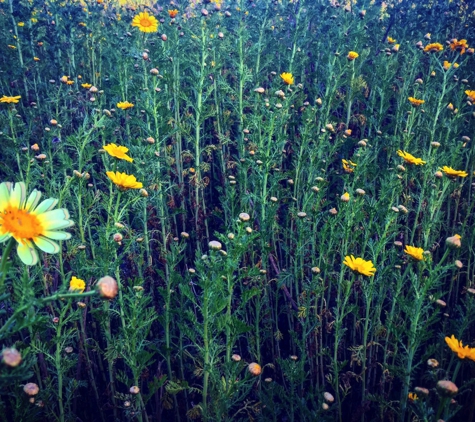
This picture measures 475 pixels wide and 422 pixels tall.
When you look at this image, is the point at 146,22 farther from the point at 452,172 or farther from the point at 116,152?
the point at 452,172

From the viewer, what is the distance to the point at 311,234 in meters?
2.66

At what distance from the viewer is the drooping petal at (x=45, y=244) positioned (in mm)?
1132

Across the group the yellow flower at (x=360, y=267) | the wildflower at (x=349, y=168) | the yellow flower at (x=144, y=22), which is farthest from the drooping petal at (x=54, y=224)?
the yellow flower at (x=144, y=22)

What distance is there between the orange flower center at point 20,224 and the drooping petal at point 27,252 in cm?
2

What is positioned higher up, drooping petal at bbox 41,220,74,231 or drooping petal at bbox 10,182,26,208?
drooping petal at bbox 10,182,26,208

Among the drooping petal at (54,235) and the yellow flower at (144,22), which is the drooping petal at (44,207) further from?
the yellow flower at (144,22)

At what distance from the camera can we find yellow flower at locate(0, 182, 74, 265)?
1123mm

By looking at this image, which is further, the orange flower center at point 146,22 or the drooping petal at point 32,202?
the orange flower center at point 146,22

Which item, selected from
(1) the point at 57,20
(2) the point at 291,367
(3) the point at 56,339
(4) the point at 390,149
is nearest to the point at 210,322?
(2) the point at 291,367

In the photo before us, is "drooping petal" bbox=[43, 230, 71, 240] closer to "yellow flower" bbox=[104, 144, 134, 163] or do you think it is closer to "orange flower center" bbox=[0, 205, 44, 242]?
"orange flower center" bbox=[0, 205, 44, 242]

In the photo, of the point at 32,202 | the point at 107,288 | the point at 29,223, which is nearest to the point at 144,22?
the point at 32,202

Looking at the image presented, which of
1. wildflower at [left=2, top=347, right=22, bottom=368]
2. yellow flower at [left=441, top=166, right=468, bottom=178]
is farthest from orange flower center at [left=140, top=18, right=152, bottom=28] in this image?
wildflower at [left=2, top=347, right=22, bottom=368]

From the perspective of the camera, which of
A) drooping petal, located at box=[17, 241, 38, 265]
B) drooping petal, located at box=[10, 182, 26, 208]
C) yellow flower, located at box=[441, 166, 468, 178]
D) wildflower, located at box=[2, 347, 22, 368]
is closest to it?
wildflower, located at box=[2, 347, 22, 368]

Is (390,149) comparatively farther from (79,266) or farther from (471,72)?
(79,266)
